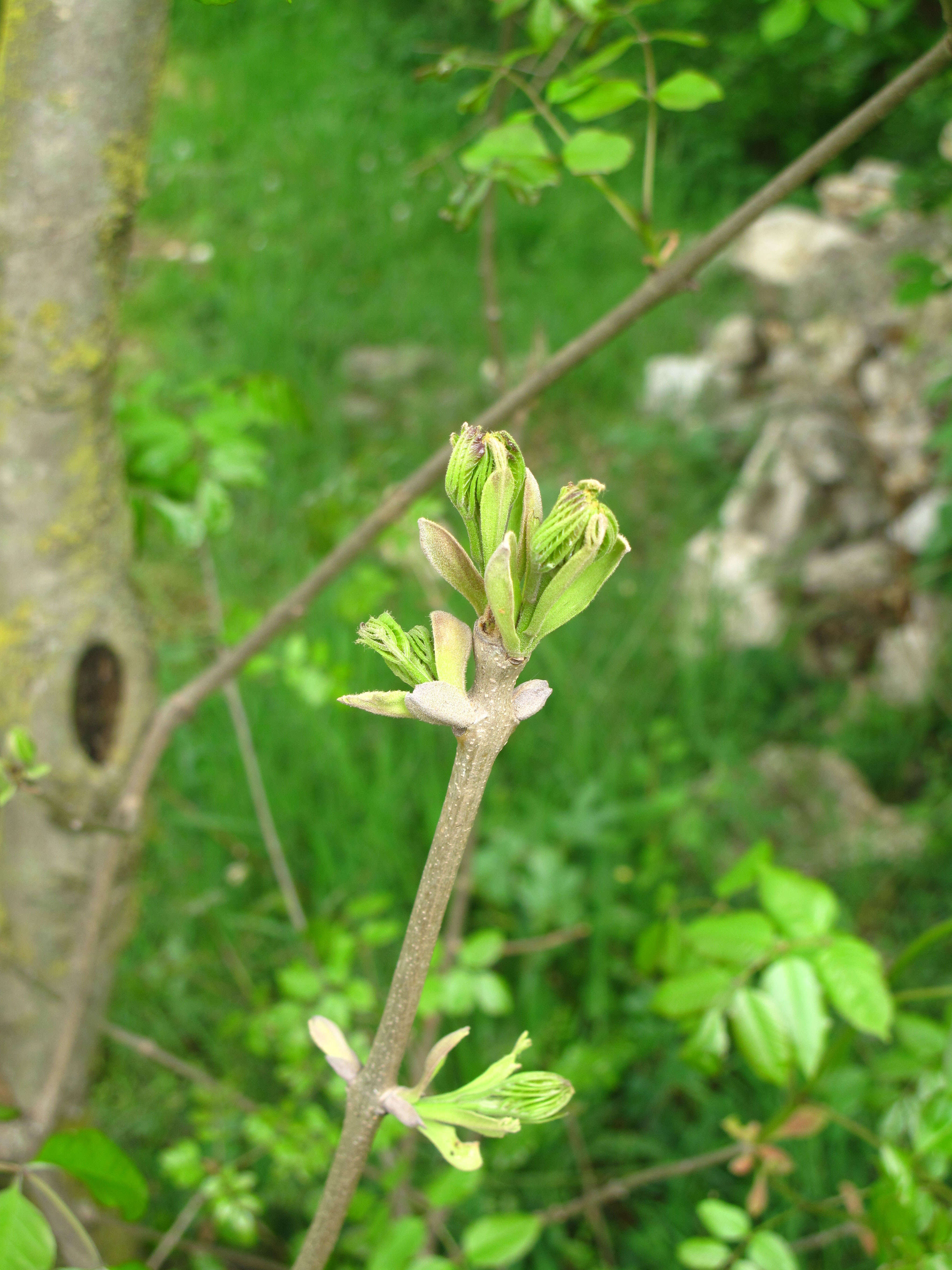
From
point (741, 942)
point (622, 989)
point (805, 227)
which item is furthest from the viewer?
point (805, 227)

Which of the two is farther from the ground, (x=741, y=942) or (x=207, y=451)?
(x=207, y=451)

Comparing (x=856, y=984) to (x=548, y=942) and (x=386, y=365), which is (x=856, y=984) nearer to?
(x=548, y=942)

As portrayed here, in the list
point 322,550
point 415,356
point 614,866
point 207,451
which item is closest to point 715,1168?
point 614,866

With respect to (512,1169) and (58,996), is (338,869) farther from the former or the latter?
(58,996)

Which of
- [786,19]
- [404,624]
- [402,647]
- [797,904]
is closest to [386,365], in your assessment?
[404,624]

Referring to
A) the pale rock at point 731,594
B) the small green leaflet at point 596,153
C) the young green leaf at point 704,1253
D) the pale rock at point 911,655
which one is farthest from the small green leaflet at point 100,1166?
the pale rock at point 911,655

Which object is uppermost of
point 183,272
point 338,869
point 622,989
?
point 183,272

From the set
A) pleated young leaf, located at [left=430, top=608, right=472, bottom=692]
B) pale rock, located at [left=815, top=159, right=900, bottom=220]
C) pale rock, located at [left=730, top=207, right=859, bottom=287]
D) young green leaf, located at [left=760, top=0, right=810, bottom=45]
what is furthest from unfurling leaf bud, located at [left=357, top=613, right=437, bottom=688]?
pale rock, located at [left=815, top=159, right=900, bottom=220]

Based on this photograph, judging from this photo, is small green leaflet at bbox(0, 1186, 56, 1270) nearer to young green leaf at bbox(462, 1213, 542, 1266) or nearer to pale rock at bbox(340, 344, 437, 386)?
young green leaf at bbox(462, 1213, 542, 1266)
